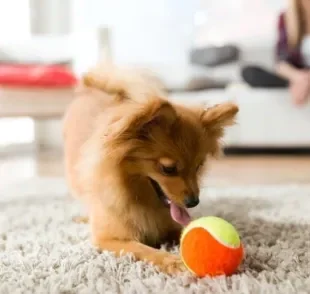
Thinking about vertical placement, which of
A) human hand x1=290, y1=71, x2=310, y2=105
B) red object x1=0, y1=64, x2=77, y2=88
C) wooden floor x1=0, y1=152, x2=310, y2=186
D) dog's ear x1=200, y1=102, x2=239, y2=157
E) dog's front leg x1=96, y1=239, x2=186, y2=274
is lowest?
wooden floor x1=0, y1=152, x2=310, y2=186

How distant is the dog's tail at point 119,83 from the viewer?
4.87 ft

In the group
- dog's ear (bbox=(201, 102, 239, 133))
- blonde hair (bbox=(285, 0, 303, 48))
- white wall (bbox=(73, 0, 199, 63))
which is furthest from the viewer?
white wall (bbox=(73, 0, 199, 63))

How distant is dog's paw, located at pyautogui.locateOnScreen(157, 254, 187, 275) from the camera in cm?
118

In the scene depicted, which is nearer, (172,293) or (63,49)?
(172,293)

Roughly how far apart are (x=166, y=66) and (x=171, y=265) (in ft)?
9.43

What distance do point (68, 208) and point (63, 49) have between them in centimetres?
206

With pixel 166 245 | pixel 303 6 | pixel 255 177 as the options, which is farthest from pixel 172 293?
pixel 303 6

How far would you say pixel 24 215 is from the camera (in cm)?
186

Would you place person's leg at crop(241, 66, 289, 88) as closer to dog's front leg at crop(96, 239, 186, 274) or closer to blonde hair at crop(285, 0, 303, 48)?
blonde hair at crop(285, 0, 303, 48)

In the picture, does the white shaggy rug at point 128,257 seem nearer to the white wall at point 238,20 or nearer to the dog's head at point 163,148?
the dog's head at point 163,148

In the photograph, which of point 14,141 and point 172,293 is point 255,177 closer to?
point 172,293

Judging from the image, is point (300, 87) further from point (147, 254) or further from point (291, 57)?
point (147, 254)

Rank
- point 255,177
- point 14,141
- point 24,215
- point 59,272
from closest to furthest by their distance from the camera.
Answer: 1. point 59,272
2. point 24,215
3. point 255,177
4. point 14,141

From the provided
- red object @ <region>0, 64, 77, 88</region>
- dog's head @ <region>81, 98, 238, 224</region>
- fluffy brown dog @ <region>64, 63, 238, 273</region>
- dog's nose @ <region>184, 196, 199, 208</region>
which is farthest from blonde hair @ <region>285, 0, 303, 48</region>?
dog's nose @ <region>184, 196, 199, 208</region>
